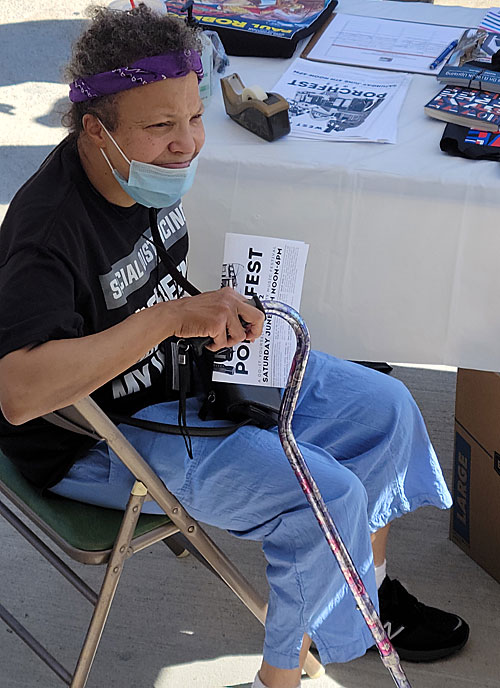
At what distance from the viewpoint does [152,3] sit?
172cm

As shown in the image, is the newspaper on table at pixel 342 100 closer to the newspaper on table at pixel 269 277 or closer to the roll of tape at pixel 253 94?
the roll of tape at pixel 253 94

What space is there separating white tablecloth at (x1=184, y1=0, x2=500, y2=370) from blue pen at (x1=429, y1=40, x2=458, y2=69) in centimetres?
30

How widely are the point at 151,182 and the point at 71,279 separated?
20 centimetres

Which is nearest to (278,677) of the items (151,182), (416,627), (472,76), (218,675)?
(218,675)

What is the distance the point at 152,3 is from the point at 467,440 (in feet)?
3.44

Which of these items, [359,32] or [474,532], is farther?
[359,32]

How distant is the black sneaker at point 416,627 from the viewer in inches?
64.7

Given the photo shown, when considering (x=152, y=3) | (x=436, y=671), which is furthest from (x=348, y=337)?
(x=152, y=3)

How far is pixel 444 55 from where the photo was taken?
2.02 meters

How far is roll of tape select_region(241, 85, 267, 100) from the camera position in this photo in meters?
1.71

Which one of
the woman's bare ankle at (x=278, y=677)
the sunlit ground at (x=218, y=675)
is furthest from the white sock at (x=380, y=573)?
the woman's bare ankle at (x=278, y=677)

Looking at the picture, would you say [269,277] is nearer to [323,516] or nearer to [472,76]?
[323,516]

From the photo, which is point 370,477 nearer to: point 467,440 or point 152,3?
point 467,440

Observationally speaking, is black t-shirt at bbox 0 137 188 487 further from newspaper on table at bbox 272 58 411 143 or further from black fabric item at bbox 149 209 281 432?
newspaper on table at bbox 272 58 411 143
